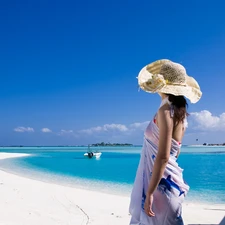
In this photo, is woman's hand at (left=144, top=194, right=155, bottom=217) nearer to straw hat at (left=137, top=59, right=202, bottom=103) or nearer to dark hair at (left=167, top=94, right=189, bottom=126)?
dark hair at (left=167, top=94, right=189, bottom=126)

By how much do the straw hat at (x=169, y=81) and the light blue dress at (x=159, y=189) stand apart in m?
0.11

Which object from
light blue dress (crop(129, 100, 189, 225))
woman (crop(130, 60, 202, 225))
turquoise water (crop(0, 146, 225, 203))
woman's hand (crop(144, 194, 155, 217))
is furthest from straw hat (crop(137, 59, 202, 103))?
turquoise water (crop(0, 146, 225, 203))

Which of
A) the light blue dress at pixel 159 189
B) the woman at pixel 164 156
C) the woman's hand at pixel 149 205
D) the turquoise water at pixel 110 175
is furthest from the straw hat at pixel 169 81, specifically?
the turquoise water at pixel 110 175

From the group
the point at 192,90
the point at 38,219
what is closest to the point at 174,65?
the point at 192,90

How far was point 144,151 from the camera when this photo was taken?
2.04 metres

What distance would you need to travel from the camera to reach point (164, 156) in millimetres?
1856

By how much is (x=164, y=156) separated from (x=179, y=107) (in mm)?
335

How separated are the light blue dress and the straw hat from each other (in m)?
0.11

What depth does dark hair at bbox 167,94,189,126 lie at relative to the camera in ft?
6.31

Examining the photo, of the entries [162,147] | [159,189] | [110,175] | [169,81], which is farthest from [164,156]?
[110,175]

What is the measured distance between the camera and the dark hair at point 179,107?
1.92 meters

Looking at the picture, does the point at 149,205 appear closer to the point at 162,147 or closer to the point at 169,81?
the point at 162,147

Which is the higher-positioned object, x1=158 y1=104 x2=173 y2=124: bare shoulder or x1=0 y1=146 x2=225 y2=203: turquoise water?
x1=0 y1=146 x2=225 y2=203: turquoise water

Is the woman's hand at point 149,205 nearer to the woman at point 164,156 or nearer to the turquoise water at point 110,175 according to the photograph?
the woman at point 164,156
